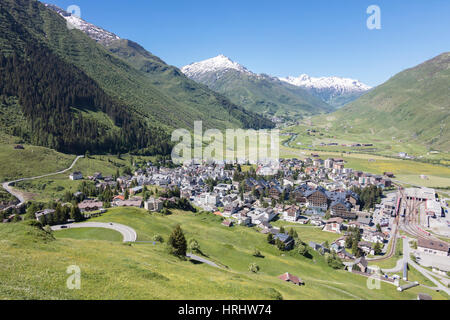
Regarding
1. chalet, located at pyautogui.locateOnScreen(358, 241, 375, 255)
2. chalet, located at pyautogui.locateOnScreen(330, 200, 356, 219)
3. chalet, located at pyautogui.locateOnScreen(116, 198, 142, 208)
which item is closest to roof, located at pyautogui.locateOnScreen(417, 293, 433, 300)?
chalet, located at pyautogui.locateOnScreen(358, 241, 375, 255)

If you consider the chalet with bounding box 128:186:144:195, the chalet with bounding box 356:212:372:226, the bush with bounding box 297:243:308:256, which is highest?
the chalet with bounding box 128:186:144:195

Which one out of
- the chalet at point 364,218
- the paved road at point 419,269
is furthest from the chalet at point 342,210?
the paved road at point 419,269

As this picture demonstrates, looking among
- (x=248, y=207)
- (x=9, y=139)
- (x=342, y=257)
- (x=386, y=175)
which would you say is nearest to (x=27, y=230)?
(x=342, y=257)

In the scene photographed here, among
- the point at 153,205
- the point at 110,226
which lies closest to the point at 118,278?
the point at 110,226

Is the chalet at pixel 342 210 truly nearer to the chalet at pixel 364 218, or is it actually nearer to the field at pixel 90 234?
the chalet at pixel 364 218

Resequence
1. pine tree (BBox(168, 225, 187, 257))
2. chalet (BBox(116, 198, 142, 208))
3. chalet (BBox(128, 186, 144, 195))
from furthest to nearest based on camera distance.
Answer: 1. chalet (BBox(128, 186, 144, 195))
2. chalet (BBox(116, 198, 142, 208))
3. pine tree (BBox(168, 225, 187, 257))

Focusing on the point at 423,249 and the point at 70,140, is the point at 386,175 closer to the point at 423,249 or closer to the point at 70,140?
the point at 423,249

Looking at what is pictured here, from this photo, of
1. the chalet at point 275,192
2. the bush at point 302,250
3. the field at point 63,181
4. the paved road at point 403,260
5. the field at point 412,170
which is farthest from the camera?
the field at point 412,170

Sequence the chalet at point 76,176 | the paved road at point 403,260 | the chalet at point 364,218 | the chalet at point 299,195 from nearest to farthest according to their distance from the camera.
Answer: the paved road at point 403,260
the chalet at point 364,218
the chalet at point 299,195
the chalet at point 76,176

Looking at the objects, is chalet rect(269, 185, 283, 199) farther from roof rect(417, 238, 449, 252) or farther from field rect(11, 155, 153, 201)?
field rect(11, 155, 153, 201)
